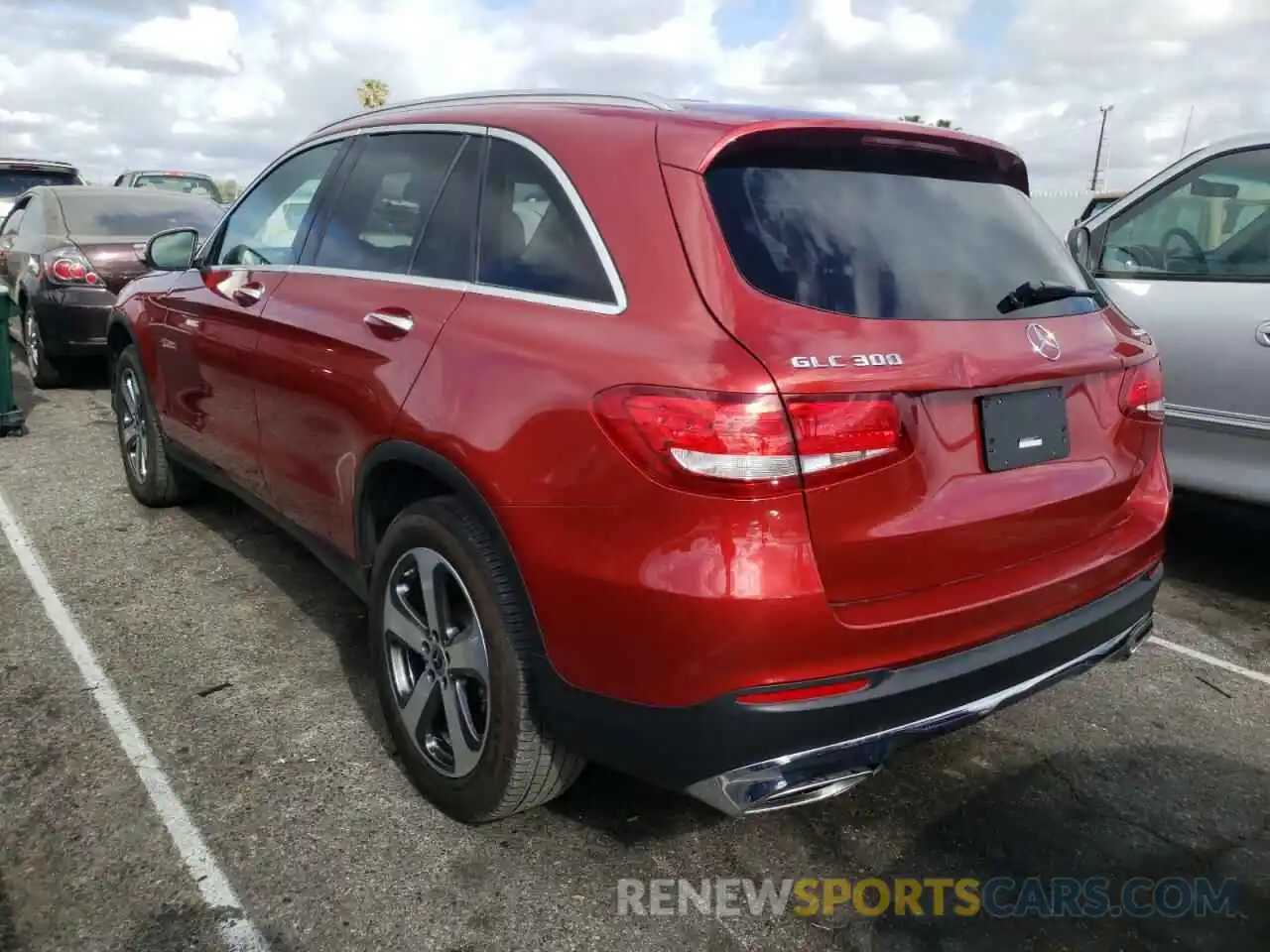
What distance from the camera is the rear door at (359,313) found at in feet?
9.05

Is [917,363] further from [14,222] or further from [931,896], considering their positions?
[14,222]

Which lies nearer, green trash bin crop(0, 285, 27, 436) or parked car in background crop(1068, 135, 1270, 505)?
parked car in background crop(1068, 135, 1270, 505)

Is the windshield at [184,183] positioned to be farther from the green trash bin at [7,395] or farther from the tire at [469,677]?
the tire at [469,677]

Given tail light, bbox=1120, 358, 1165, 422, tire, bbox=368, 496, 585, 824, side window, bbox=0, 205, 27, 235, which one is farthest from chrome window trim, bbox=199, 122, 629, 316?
side window, bbox=0, 205, 27, 235

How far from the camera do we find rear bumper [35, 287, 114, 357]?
7.75 m

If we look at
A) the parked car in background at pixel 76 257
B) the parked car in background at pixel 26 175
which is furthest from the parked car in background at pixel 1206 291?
the parked car in background at pixel 26 175

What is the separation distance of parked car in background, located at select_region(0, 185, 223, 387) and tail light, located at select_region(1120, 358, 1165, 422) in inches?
248

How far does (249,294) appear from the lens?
370cm

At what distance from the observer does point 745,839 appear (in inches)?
106

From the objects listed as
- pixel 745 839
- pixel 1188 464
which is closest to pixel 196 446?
pixel 745 839

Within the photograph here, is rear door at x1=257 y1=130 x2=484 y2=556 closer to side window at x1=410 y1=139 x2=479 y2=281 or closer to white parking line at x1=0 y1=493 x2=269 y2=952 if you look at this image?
side window at x1=410 y1=139 x2=479 y2=281

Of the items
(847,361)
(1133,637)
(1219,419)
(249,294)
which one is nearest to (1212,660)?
(1219,419)

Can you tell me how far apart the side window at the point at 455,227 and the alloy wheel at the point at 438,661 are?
756 millimetres

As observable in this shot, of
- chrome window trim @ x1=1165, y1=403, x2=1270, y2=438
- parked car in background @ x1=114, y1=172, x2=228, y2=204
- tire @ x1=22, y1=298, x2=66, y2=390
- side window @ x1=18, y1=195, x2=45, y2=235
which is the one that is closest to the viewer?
chrome window trim @ x1=1165, y1=403, x2=1270, y2=438
